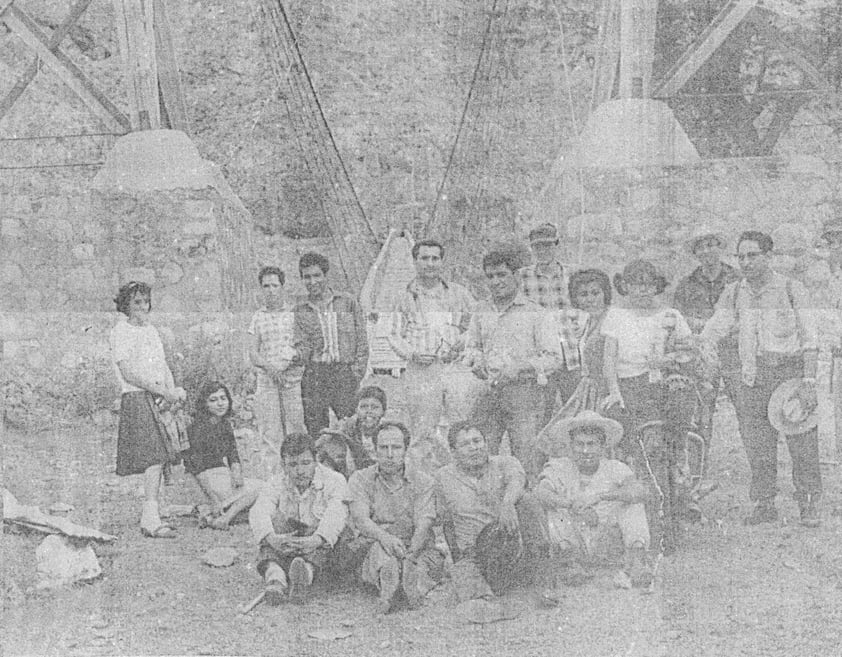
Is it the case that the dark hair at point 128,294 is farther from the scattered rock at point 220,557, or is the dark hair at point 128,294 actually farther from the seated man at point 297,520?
the scattered rock at point 220,557

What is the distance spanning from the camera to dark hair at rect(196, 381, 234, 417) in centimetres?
617

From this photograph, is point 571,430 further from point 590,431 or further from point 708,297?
point 708,297

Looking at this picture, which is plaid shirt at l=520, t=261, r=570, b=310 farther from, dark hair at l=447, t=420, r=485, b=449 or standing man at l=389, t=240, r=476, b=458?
dark hair at l=447, t=420, r=485, b=449

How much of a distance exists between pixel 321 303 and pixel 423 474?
0.97m

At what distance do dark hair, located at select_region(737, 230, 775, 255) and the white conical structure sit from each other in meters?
0.44

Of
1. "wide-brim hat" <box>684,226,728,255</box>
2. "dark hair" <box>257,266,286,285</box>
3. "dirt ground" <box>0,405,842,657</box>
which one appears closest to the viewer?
"dirt ground" <box>0,405,842,657</box>

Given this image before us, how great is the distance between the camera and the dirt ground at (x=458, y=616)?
590 cm

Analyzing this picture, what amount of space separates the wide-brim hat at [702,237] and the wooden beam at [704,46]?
0.69 meters

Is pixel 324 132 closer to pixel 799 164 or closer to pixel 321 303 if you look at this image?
pixel 321 303

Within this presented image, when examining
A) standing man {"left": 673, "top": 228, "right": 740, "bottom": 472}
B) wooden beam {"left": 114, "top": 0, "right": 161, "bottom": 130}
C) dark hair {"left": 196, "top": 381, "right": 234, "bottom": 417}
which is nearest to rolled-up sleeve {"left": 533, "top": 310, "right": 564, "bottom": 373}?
standing man {"left": 673, "top": 228, "right": 740, "bottom": 472}

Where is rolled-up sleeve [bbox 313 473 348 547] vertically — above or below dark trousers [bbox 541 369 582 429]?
below

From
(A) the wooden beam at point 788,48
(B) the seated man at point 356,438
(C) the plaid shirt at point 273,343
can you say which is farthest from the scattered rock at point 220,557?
(A) the wooden beam at point 788,48

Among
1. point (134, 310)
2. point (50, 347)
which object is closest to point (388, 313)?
point (134, 310)

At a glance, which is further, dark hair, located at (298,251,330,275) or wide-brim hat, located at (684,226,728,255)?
dark hair, located at (298,251,330,275)
